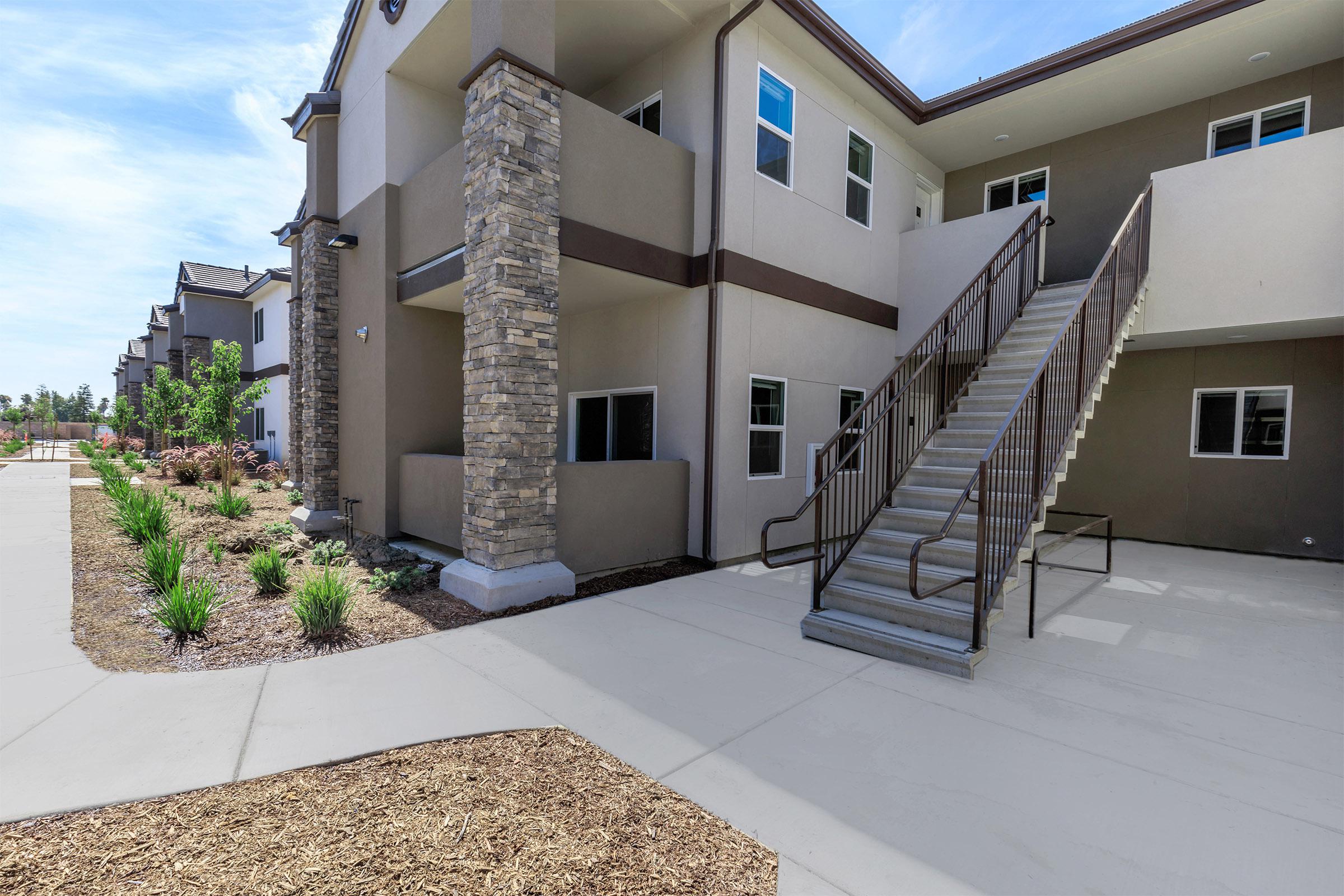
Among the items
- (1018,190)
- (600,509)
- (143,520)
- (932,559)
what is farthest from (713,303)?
(143,520)

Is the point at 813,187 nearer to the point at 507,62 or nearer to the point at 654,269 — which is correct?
the point at 654,269

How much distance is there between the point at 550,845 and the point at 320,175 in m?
11.6

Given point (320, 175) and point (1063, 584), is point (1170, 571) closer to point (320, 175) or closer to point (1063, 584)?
point (1063, 584)

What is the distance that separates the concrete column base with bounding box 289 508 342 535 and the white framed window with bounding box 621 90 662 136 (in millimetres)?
7829

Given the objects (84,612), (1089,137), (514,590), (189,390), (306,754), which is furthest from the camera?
(189,390)

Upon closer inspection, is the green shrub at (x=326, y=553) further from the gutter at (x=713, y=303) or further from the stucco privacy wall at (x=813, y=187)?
the stucco privacy wall at (x=813, y=187)

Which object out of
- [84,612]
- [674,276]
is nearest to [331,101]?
[674,276]

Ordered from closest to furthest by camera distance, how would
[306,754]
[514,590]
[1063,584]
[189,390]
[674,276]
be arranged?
1. [306,754]
2. [514,590]
3. [1063,584]
4. [674,276]
5. [189,390]

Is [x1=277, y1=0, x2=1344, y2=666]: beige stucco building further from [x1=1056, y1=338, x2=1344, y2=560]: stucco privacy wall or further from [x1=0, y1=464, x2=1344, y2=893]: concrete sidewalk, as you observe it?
[x1=0, y1=464, x2=1344, y2=893]: concrete sidewalk

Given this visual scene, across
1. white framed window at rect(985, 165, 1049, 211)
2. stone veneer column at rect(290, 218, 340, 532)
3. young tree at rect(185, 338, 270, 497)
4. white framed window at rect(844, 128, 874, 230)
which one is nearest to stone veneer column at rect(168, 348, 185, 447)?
young tree at rect(185, 338, 270, 497)

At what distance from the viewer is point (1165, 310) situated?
26.4 feet

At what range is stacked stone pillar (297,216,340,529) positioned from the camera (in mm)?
10047

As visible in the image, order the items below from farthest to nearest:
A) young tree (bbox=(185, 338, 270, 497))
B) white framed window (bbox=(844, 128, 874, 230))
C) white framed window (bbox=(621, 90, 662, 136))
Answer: young tree (bbox=(185, 338, 270, 497)), white framed window (bbox=(844, 128, 874, 230)), white framed window (bbox=(621, 90, 662, 136))

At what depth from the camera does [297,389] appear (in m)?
12.7
